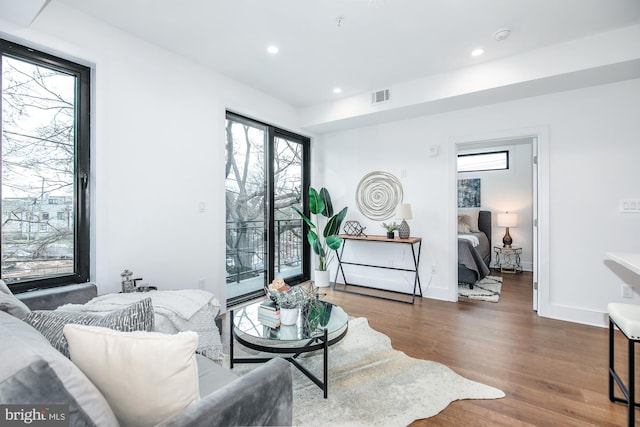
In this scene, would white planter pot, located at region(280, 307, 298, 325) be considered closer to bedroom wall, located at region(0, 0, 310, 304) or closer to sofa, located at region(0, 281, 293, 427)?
sofa, located at region(0, 281, 293, 427)

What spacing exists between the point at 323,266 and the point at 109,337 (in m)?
3.88

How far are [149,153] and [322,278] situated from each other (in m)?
2.88

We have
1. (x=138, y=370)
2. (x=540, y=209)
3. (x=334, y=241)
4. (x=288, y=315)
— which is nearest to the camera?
(x=138, y=370)

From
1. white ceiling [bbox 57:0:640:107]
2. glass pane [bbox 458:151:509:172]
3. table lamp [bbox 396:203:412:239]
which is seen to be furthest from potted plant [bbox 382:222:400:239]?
glass pane [bbox 458:151:509:172]

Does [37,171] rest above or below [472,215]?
above

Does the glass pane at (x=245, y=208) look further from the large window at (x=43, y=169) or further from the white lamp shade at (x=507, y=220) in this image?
the white lamp shade at (x=507, y=220)

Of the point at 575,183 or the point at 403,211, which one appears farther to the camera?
the point at 403,211

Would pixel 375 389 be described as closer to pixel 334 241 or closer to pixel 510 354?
pixel 510 354

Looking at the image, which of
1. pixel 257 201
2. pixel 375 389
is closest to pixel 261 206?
pixel 257 201

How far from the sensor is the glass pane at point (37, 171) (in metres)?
2.18

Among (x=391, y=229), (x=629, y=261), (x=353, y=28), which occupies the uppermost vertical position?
(x=353, y=28)

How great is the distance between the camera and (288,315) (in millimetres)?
2086

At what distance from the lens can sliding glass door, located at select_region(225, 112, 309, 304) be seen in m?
3.78

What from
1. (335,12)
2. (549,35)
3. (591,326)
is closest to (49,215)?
(335,12)
